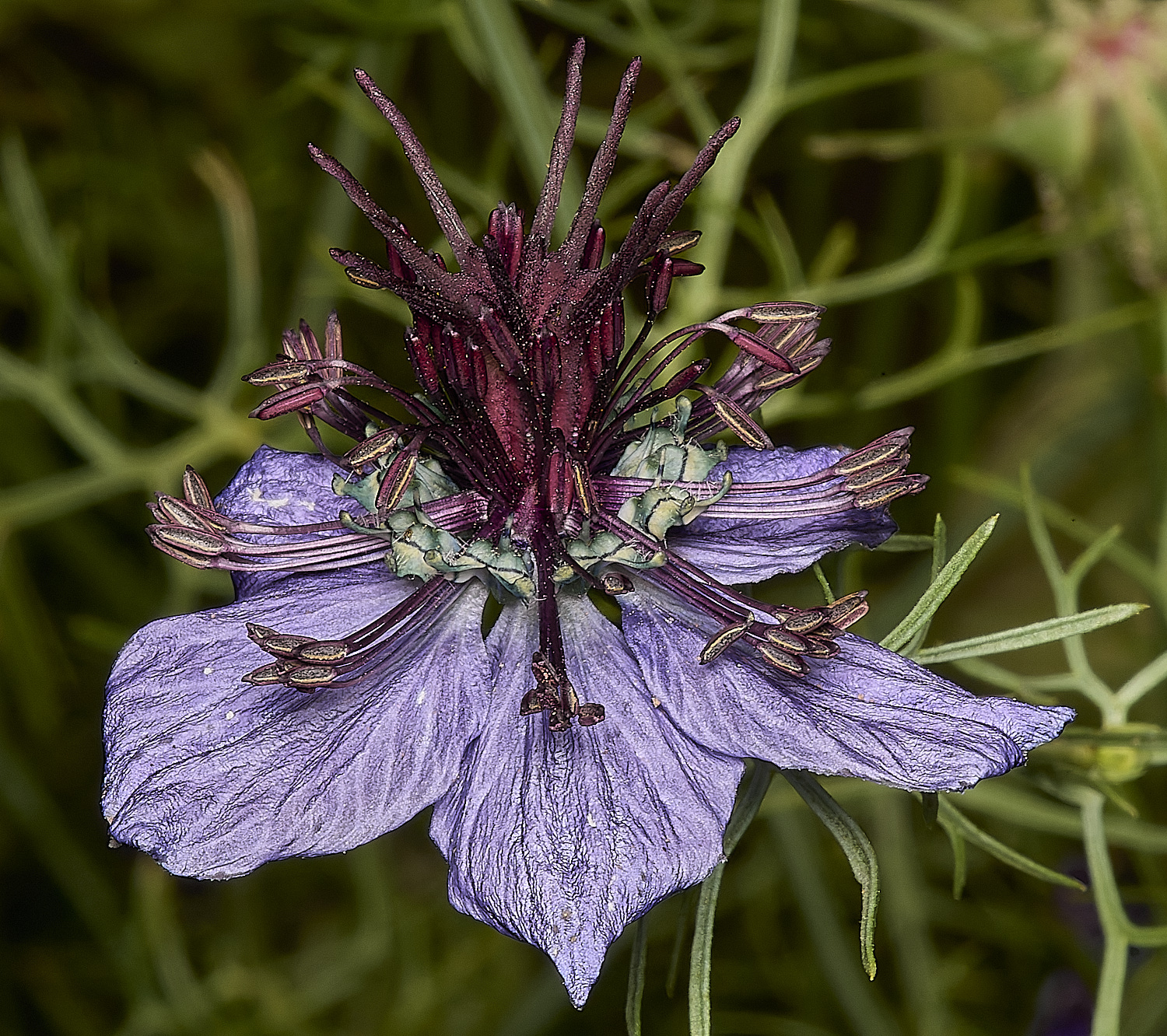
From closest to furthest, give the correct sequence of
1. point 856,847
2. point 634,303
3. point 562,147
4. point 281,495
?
point 856,847 → point 562,147 → point 281,495 → point 634,303

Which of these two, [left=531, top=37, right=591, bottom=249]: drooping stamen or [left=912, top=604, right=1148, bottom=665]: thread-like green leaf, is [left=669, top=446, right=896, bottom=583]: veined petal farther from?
[left=531, top=37, right=591, bottom=249]: drooping stamen

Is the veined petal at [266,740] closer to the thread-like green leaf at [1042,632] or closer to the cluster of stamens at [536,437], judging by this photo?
the cluster of stamens at [536,437]

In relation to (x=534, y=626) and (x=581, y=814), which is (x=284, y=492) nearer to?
(x=534, y=626)

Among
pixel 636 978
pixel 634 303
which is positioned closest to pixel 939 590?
pixel 636 978

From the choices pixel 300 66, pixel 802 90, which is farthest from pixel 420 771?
pixel 300 66

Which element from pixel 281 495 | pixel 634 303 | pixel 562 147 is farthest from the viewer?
pixel 634 303

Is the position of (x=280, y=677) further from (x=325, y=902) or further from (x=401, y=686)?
(x=325, y=902)

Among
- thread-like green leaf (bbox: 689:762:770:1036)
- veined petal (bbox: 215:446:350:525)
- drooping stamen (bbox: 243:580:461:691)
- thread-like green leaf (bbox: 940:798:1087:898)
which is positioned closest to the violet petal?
veined petal (bbox: 215:446:350:525)
